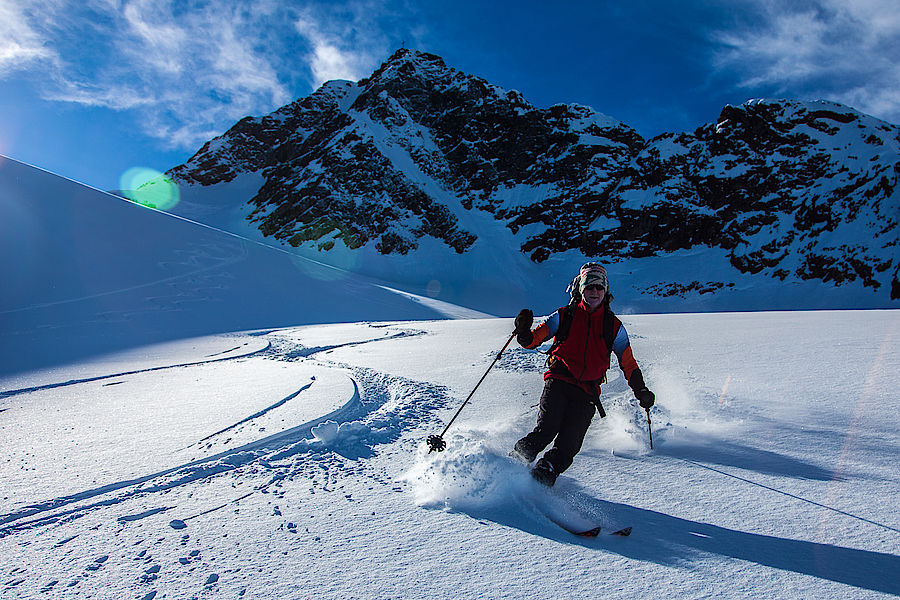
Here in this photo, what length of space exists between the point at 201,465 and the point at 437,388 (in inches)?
111

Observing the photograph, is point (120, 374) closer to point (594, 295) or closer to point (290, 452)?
point (290, 452)

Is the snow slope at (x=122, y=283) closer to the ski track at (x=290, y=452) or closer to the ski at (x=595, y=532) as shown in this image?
the ski track at (x=290, y=452)

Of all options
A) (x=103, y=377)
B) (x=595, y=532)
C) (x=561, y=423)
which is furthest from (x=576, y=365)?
(x=103, y=377)

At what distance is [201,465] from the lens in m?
3.33

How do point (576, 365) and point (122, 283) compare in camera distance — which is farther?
point (122, 283)

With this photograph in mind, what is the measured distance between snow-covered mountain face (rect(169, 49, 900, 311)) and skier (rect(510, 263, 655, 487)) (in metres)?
46.9

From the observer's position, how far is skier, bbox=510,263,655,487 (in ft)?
10.1

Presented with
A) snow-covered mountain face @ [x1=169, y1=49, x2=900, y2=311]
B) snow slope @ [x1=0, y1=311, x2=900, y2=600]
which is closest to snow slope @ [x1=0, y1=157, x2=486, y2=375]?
snow slope @ [x1=0, y1=311, x2=900, y2=600]

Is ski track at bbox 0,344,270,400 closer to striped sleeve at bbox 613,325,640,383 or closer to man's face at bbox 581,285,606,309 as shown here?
man's face at bbox 581,285,606,309

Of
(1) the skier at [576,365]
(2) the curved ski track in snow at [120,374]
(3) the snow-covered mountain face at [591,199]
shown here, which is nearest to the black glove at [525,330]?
(1) the skier at [576,365]

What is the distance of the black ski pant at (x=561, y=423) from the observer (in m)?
2.93

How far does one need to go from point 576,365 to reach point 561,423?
449mm

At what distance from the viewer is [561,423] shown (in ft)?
10.3

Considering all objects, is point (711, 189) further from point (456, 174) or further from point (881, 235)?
point (456, 174)
